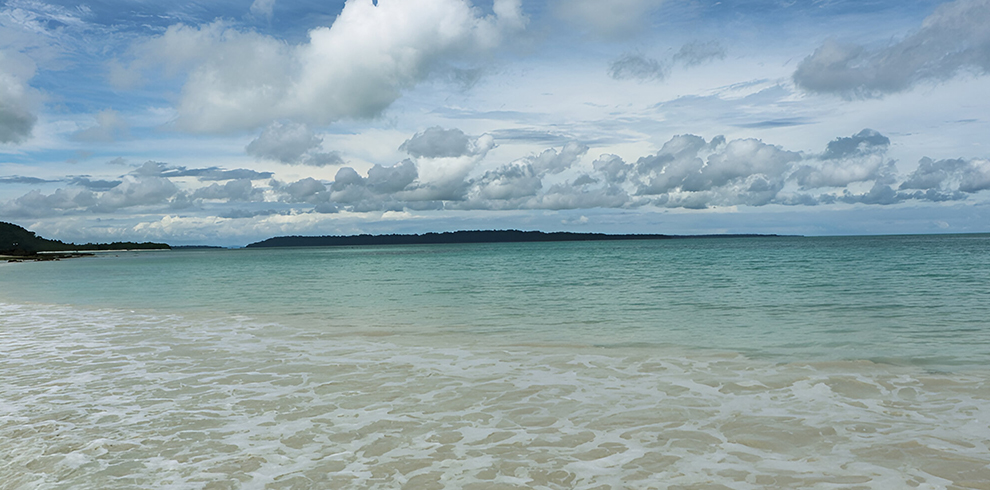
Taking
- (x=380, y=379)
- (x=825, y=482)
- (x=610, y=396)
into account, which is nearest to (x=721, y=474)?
(x=825, y=482)

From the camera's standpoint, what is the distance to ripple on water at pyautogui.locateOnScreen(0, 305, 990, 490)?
244 inches

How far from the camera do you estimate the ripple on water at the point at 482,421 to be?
6.20m

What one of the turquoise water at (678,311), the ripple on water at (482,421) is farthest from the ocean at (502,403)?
the turquoise water at (678,311)

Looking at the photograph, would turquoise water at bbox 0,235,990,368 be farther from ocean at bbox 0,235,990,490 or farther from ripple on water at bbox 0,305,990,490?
ripple on water at bbox 0,305,990,490

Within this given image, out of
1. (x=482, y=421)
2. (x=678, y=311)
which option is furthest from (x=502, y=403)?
(x=678, y=311)

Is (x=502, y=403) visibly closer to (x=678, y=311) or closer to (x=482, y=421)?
(x=482, y=421)

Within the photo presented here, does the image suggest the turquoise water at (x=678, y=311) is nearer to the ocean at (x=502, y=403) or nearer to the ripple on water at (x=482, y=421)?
the ocean at (x=502, y=403)

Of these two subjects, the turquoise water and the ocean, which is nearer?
the ocean


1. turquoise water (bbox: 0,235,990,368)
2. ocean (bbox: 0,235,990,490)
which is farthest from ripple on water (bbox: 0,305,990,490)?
turquoise water (bbox: 0,235,990,368)

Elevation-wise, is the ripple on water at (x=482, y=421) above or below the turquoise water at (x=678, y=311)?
above

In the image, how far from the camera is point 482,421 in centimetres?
810

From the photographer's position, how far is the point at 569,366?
11.8m

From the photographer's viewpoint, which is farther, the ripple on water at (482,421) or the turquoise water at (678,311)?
the turquoise water at (678,311)

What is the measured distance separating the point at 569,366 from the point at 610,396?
7.96 feet
